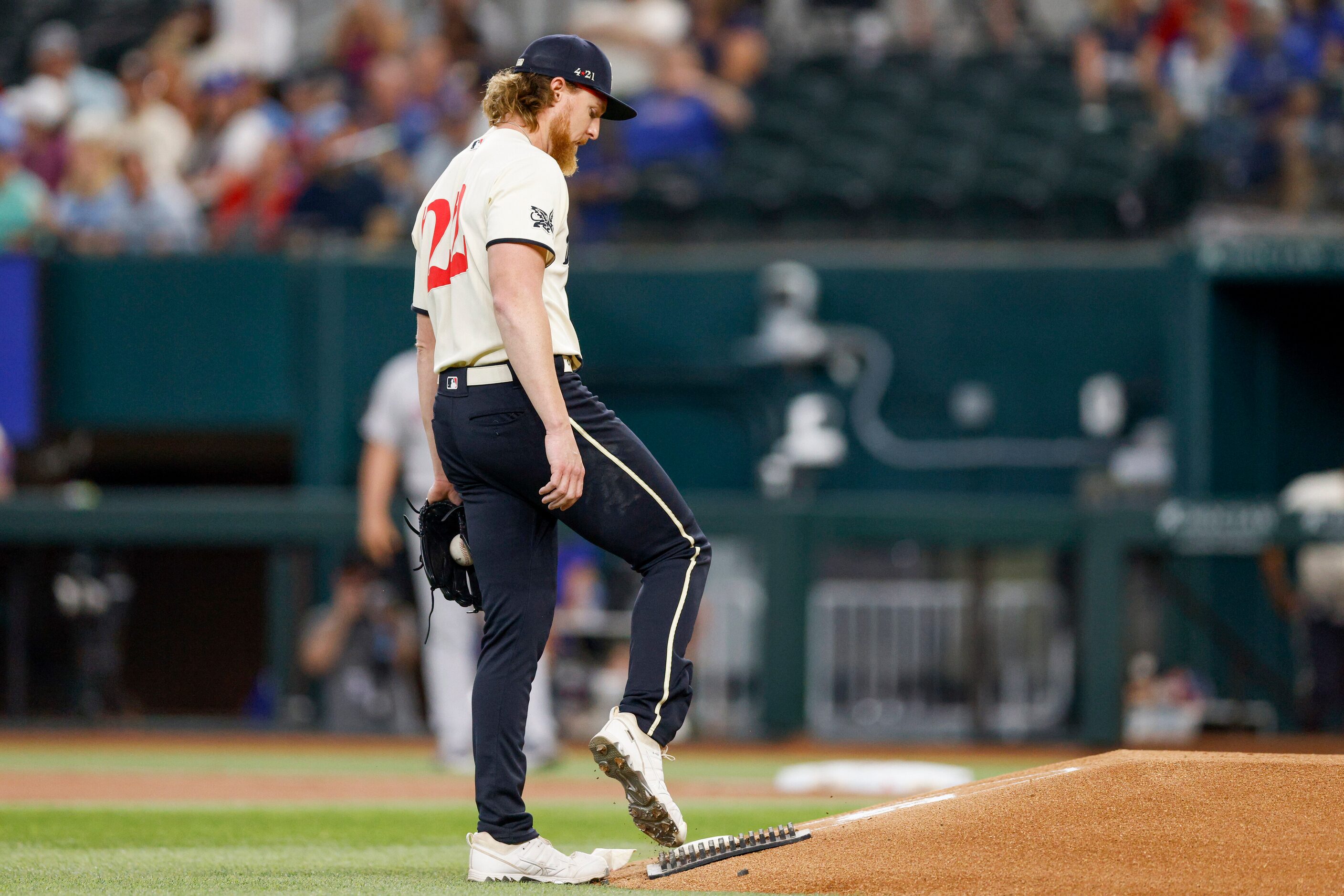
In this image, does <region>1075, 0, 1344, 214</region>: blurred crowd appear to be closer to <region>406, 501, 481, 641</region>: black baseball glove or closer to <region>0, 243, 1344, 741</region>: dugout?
<region>0, 243, 1344, 741</region>: dugout

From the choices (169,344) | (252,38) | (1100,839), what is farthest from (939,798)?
(252,38)

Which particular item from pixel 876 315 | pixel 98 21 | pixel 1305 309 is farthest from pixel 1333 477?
pixel 98 21

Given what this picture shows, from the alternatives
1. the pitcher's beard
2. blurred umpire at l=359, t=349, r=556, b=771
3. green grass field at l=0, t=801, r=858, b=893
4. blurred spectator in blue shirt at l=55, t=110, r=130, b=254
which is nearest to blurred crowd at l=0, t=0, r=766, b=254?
blurred spectator in blue shirt at l=55, t=110, r=130, b=254

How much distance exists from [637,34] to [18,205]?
14.5ft

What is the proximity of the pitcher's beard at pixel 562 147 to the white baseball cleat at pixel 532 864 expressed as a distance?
1492 mm

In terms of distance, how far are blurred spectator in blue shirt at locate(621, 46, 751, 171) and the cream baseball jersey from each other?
26.6 ft

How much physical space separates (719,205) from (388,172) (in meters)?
2.23

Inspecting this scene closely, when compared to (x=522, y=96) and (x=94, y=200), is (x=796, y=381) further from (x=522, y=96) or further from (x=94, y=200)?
(x=522, y=96)

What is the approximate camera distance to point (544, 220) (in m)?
3.98

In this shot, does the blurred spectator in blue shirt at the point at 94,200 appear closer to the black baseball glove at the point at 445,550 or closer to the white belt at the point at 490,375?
the black baseball glove at the point at 445,550

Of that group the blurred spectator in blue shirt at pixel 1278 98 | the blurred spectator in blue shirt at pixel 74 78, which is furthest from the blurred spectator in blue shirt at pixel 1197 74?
the blurred spectator in blue shirt at pixel 74 78

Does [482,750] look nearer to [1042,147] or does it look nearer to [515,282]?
[515,282]

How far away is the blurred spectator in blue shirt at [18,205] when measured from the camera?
1188 cm

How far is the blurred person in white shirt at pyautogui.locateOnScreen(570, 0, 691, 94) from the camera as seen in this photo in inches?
519
